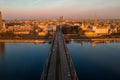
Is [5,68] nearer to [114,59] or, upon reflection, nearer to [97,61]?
[97,61]

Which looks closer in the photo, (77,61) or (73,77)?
(73,77)

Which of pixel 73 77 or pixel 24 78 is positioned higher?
pixel 73 77

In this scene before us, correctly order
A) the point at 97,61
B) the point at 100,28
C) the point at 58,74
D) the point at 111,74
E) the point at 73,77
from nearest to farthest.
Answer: the point at 73,77 → the point at 58,74 → the point at 111,74 → the point at 97,61 → the point at 100,28

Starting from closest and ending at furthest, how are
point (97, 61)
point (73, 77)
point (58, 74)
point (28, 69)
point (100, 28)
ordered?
1. point (73, 77)
2. point (58, 74)
3. point (28, 69)
4. point (97, 61)
5. point (100, 28)

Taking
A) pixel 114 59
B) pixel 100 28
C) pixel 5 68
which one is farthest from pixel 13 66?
pixel 100 28

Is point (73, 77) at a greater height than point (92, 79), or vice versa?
point (73, 77)

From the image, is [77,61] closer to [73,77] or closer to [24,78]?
[24,78]

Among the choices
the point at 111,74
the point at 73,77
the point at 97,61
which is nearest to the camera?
the point at 73,77

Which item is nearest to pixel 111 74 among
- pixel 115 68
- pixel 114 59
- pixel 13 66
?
pixel 115 68

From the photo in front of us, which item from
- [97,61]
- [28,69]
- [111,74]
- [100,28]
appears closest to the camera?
[111,74]
